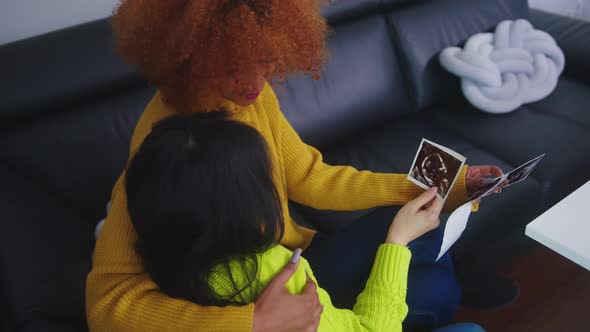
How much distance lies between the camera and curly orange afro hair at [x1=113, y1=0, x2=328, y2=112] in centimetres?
78

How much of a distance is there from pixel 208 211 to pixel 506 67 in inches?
55.3

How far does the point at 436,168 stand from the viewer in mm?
A: 1002

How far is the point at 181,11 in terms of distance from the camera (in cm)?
82

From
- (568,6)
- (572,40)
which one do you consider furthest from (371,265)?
(568,6)

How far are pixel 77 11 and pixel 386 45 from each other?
1.04 metres

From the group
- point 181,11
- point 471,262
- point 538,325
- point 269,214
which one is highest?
point 181,11

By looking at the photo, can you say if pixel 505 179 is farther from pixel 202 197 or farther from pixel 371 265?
pixel 202 197

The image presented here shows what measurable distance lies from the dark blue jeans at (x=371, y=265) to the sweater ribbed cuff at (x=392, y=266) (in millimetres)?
98

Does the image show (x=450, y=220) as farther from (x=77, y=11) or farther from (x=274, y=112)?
(x=77, y=11)

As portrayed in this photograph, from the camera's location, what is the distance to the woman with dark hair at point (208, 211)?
602mm

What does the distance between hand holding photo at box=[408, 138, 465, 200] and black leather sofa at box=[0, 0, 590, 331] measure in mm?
334

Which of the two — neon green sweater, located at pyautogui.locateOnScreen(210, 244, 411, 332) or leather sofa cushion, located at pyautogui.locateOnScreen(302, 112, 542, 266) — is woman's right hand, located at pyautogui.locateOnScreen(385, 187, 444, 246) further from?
leather sofa cushion, located at pyautogui.locateOnScreen(302, 112, 542, 266)

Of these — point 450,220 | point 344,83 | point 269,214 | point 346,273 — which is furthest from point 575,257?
point 344,83

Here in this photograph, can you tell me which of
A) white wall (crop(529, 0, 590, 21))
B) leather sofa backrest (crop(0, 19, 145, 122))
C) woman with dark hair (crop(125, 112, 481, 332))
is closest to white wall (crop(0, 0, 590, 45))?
leather sofa backrest (crop(0, 19, 145, 122))
